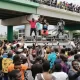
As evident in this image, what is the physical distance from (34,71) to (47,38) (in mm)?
16169

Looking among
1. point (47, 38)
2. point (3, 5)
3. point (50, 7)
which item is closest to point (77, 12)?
point (50, 7)

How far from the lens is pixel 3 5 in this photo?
26281mm

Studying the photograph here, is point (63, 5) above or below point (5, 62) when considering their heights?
above

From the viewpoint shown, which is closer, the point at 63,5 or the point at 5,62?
the point at 5,62

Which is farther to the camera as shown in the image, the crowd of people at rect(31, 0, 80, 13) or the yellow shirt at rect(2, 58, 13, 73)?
the crowd of people at rect(31, 0, 80, 13)

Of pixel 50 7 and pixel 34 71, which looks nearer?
pixel 34 71

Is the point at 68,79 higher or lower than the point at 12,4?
lower

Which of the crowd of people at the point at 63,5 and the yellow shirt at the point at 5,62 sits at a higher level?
the crowd of people at the point at 63,5

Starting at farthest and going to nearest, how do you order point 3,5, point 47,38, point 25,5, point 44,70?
point 25,5 < point 3,5 < point 47,38 < point 44,70

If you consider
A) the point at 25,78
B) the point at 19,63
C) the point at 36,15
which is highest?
the point at 36,15

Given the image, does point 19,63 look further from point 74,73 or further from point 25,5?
point 25,5

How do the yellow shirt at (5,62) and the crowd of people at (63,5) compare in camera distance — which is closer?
the yellow shirt at (5,62)

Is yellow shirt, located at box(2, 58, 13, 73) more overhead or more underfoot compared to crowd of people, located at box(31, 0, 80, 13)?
more underfoot

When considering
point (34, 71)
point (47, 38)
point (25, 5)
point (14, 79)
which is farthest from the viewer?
point (25, 5)
